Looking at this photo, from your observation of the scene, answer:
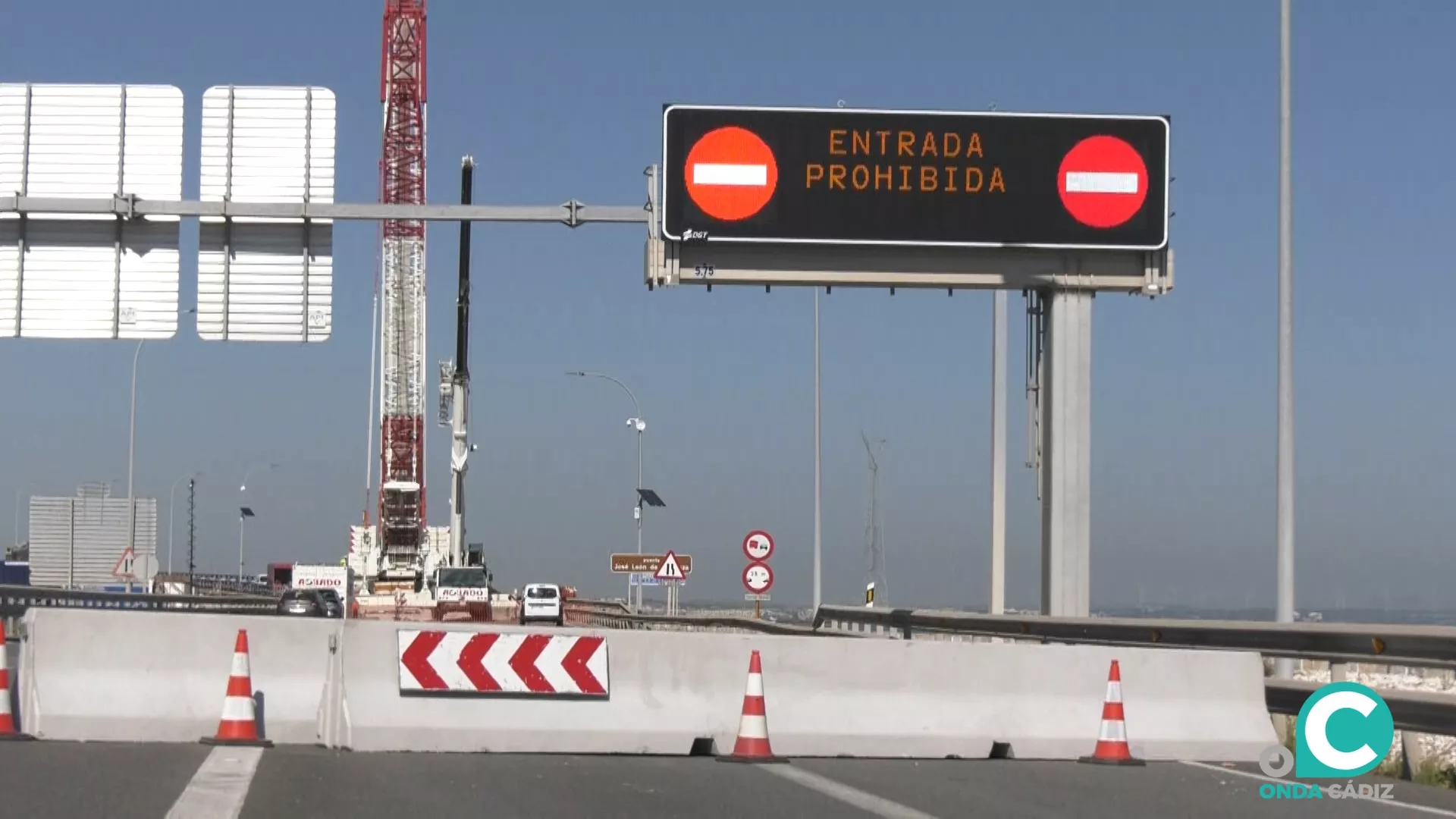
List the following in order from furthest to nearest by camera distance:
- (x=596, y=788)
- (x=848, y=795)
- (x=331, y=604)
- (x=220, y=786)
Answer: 1. (x=331, y=604)
2. (x=596, y=788)
3. (x=848, y=795)
4. (x=220, y=786)

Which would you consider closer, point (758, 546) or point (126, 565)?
point (758, 546)

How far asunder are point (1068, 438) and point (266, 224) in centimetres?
1048

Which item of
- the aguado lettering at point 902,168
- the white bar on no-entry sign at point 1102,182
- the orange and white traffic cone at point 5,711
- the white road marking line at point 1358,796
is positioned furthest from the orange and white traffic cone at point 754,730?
the white bar on no-entry sign at point 1102,182

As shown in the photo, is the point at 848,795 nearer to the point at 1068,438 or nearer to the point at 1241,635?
the point at 1241,635

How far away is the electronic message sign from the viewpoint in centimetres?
2255

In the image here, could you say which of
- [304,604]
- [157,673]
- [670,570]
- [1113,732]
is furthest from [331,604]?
[1113,732]

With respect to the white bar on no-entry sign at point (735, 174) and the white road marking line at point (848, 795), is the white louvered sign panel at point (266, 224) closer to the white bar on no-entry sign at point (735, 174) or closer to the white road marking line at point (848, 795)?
the white bar on no-entry sign at point (735, 174)

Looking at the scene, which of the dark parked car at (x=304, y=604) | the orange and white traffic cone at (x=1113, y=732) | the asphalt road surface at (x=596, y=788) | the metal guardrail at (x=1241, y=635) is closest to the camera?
the asphalt road surface at (x=596, y=788)

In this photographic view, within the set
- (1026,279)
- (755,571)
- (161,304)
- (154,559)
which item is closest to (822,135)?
(1026,279)

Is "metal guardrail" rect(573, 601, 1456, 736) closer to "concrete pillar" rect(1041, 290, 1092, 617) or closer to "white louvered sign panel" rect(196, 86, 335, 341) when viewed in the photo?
"concrete pillar" rect(1041, 290, 1092, 617)

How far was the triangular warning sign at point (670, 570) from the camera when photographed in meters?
48.1

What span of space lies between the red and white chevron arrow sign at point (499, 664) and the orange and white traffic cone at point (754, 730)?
3.62 feet

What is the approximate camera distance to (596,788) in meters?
11.0

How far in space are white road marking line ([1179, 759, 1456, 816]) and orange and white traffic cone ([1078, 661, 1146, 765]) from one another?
23.1 inches
